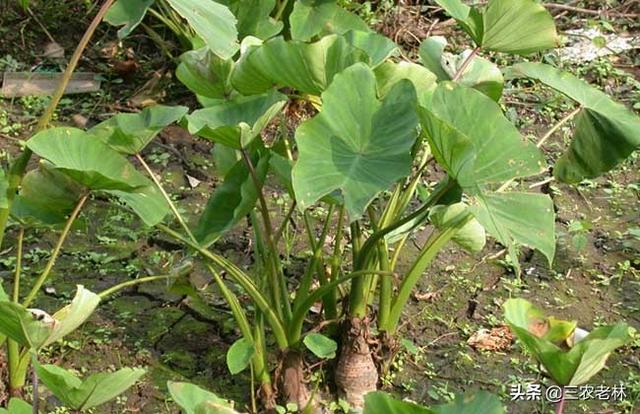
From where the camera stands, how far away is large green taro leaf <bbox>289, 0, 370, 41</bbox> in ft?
9.68

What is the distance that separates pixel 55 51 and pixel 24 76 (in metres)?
0.23

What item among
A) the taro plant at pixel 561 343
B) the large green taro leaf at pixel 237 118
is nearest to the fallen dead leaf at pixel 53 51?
the large green taro leaf at pixel 237 118

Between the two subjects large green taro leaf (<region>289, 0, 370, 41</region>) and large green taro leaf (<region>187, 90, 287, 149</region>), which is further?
large green taro leaf (<region>289, 0, 370, 41</region>)

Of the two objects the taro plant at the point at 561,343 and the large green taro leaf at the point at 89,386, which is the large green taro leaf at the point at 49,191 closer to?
the large green taro leaf at the point at 89,386

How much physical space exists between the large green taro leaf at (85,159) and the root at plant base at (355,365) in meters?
0.58

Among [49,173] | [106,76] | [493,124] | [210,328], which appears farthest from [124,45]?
[493,124]

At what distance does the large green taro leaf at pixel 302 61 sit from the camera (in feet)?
6.84

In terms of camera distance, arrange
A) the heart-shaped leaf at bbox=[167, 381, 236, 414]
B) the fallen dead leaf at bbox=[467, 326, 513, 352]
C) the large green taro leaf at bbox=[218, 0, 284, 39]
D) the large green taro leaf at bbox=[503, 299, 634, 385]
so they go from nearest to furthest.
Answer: the large green taro leaf at bbox=[503, 299, 634, 385] → the heart-shaped leaf at bbox=[167, 381, 236, 414] → the fallen dead leaf at bbox=[467, 326, 513, 352] → the large green taro leaf at bbox=[218, 0, 284, 39]

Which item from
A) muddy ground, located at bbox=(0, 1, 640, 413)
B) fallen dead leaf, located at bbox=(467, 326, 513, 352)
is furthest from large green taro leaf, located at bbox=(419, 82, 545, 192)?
fallen dead leaf, located at bbox=(467, 326, 513, 352)

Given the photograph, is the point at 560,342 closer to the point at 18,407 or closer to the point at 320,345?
the point at 320,345

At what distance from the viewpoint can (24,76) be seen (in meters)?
3.94

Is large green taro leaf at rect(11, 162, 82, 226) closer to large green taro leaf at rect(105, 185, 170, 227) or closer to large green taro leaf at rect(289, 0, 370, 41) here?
large green taro leaf at rect(105, 185, 170, 227)

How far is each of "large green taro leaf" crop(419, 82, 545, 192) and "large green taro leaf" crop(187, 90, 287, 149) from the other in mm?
319

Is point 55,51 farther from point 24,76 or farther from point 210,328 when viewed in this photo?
point 210,328
